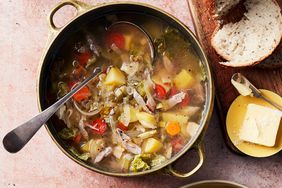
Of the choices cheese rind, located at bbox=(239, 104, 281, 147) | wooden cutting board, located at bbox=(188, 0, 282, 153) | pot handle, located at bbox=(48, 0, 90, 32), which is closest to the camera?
pot handle, located at bbox=(48, 0, 90, 32)

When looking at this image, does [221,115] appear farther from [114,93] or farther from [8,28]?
[8,28]

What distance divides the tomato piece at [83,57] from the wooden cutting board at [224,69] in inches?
21.9

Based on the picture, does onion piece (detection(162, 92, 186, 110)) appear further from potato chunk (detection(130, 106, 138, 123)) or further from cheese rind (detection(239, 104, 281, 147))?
cheese rind (detection(239, 104, 281, 147))

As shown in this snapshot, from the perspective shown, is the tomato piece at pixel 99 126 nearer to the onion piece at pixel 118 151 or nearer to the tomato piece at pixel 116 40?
the onion piece at pixel 118 151

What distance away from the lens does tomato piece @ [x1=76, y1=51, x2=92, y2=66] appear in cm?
270

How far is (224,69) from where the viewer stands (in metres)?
2.81

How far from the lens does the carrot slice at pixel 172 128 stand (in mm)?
2658

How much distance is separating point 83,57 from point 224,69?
0.68 meters

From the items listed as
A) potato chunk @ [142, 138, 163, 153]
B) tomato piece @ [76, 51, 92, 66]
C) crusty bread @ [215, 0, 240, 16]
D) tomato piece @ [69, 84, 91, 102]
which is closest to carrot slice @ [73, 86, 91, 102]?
tomato piece @ [69, 84, 91, 102]

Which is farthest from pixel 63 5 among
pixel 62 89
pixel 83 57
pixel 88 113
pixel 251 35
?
pixel 251 35

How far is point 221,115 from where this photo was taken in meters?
2.79

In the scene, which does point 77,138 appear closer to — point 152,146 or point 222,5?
point 152,146

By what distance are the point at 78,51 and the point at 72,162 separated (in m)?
0.55

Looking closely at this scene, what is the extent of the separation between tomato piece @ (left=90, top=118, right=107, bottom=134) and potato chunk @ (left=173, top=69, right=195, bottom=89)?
38 cm
